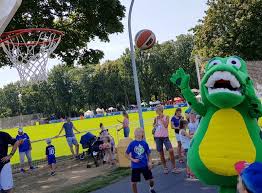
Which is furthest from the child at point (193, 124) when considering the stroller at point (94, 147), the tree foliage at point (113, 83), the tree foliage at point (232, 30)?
the tree foliage at point (113, 83)

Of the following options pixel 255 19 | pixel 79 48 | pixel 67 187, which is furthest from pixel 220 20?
pixel 67 187

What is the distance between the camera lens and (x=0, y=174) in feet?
27.1

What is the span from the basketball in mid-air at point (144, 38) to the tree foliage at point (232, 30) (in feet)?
116

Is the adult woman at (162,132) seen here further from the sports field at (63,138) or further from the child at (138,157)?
the sports field at (63,138)

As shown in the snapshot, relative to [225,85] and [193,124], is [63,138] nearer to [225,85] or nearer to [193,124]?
[193,124]

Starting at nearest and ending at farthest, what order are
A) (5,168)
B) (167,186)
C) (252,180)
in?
(252,180)
(5,168)
(167,186)

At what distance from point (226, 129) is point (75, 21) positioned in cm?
1389

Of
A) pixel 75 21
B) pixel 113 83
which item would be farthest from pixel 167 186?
pixel 113 83

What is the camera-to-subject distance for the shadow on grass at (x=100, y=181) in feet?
36.2

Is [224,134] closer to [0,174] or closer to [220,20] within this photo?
[0,174]

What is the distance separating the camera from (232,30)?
47.8m

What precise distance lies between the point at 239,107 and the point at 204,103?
590 mm

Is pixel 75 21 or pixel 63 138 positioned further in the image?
pixel 63 138

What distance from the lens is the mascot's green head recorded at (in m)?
6.08
